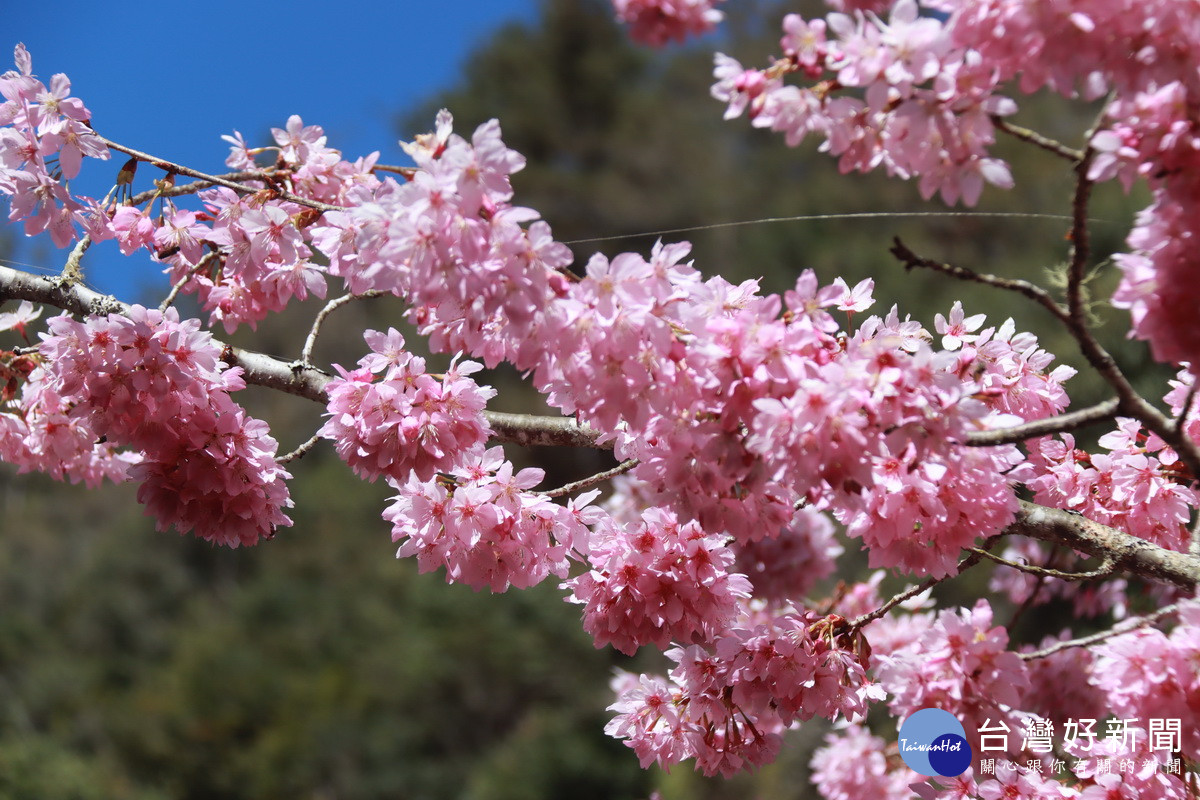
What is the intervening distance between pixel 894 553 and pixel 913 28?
71 cm

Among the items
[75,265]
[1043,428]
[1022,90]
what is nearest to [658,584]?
[1043,428]

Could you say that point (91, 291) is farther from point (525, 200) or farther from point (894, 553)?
point (525, 200)

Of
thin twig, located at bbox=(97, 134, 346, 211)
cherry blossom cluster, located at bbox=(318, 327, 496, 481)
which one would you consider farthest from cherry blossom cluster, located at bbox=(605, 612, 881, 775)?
thin twig, located at bbox=(97, 134, 346, 211)

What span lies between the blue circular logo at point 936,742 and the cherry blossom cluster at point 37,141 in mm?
1633

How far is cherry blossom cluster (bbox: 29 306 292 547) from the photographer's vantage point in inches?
56.1

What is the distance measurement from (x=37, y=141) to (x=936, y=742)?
1.77 meters

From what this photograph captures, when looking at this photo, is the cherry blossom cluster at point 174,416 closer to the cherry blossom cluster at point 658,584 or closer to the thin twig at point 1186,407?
the cherry blossom cluster at point 658,584

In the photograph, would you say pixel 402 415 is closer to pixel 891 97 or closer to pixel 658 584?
pixel 658 584


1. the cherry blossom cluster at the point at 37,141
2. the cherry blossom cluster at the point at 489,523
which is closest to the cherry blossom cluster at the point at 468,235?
the cherry blossom cluster at the point at 489,523

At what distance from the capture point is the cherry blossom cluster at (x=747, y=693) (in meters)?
1.49

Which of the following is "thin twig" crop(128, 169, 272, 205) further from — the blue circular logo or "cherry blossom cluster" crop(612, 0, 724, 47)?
the blue circular logo

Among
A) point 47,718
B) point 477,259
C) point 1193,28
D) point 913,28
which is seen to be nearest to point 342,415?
point 477,259

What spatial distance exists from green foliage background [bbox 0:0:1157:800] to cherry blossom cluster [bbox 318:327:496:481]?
325cm

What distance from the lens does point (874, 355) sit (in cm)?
105
